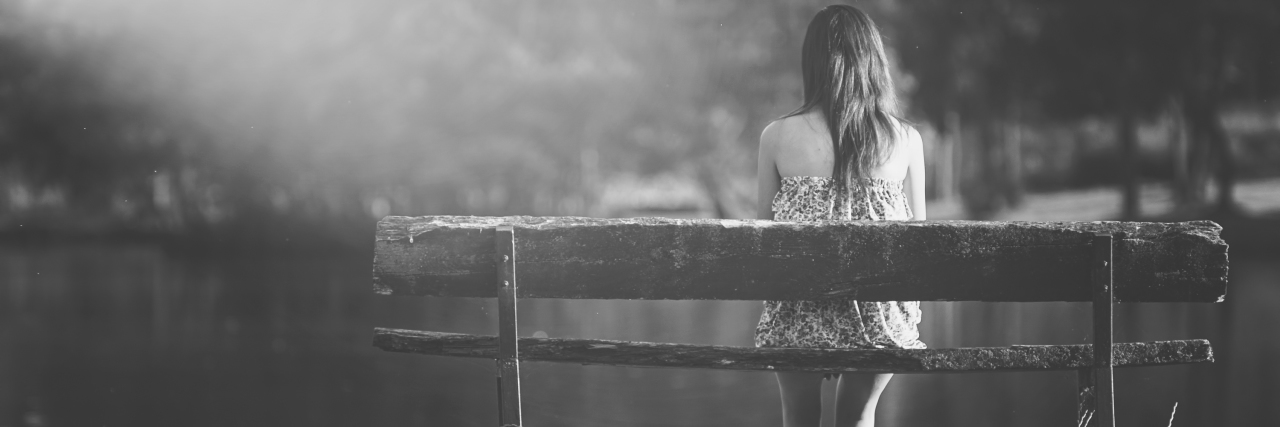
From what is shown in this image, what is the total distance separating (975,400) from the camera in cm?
789

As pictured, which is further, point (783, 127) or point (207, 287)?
point (207, 287)

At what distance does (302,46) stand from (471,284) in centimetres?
2544

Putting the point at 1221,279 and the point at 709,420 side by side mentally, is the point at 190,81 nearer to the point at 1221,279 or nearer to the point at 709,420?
the point at 709,420

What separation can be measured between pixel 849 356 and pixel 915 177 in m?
0.83

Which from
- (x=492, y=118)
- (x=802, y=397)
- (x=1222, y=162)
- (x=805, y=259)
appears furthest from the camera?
(x=492, y=118)

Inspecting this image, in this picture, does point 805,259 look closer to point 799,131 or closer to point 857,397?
point 799,131

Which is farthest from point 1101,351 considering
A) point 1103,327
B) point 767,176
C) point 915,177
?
point 767,176

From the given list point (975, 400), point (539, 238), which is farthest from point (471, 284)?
point (975, 400)

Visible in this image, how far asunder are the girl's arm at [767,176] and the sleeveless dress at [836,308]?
24 mm

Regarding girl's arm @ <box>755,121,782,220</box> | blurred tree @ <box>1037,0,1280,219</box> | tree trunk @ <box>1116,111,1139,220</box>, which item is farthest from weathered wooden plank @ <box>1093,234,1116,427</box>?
tree trunk @ <box>1116,111,1139,220</box>

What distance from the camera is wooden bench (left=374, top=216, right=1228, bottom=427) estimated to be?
344 cm

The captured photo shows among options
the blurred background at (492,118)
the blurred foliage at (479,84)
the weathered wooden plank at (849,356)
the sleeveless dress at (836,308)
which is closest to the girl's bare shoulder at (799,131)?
the sleeveless dress at (836,308)

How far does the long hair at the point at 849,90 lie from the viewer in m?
3.88

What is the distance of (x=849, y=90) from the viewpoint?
12.7 feet
